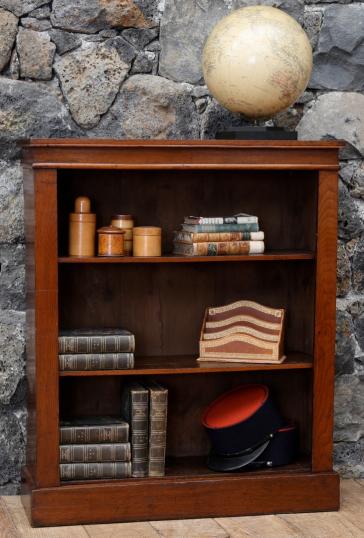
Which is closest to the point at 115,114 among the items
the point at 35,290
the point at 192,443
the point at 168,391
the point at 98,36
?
the point at 98,36

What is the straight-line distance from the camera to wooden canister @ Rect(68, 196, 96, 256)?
10.4 ft

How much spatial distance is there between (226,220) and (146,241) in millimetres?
283

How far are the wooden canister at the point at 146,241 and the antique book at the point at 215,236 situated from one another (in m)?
0.10

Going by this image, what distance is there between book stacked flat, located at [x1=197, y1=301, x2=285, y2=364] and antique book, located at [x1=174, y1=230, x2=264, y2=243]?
0.28 m

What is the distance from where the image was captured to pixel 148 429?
128 inches

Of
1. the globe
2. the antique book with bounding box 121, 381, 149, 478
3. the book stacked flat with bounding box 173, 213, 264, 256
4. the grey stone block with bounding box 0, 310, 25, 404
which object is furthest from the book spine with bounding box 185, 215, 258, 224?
the grey stone block with bounding box 0, 310, 25, 404

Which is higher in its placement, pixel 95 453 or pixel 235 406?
→ pixel 235 406

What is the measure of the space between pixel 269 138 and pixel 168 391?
3.27 feet

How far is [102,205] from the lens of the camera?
341 centimetres

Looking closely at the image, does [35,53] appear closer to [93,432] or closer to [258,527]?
[93,432]

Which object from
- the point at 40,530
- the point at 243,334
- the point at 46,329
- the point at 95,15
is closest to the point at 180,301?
the point at 243,334

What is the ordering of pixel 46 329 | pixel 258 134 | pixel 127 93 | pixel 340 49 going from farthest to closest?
pixel 340 49
pixel 127 93
pixel 258 134
pixel 46 329

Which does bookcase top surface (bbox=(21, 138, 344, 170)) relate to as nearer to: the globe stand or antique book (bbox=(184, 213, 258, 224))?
the globe stand

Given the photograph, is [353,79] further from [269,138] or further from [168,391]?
[168,391]
